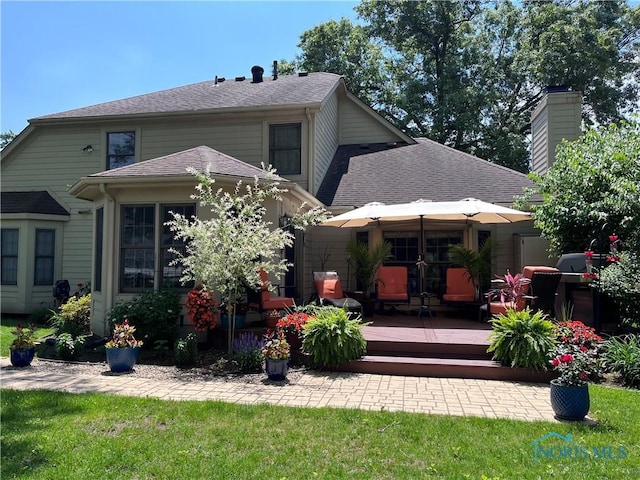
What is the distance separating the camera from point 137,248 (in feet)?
27.5

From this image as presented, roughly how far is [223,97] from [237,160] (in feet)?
12.2

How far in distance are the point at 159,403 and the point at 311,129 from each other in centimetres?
819

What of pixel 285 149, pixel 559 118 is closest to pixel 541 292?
pixel 559 118

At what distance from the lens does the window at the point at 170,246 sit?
26.7 ft

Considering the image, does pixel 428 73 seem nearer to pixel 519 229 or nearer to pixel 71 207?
pixel 519 229

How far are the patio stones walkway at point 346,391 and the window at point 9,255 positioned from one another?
7284 millimetres

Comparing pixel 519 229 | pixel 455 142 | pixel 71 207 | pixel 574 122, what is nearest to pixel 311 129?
pixel 519 229

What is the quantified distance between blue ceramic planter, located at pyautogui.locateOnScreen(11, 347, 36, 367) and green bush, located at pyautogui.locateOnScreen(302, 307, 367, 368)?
14.3ft

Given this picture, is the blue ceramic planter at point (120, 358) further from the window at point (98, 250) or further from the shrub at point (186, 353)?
the window at point (98, 250)

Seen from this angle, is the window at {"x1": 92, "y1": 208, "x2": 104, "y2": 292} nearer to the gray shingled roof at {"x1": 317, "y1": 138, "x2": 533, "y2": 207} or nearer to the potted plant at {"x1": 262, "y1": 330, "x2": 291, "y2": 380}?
the potted plant at {"x1": 262, "y1": 330, "x2": 291, "y2": 380}

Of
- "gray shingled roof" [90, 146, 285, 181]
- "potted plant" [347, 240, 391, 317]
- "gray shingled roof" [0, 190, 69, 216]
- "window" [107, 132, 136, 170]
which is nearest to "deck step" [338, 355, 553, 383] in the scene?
"gray shingled roof" [90, 146, 285, 181]

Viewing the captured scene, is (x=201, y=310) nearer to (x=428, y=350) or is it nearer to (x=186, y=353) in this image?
(x=186, y=353)

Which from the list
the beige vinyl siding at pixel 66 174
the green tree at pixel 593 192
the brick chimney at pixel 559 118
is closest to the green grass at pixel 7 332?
the beige vinyl siding at pixel 66 174

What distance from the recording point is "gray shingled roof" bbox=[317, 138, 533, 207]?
11.5 m
